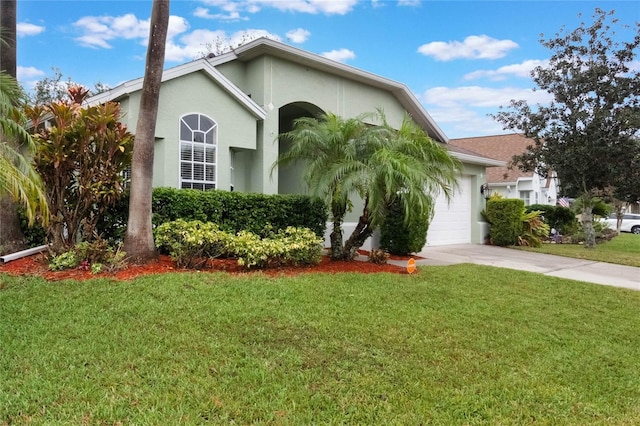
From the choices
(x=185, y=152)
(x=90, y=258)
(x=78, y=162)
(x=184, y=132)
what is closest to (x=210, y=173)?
(x=185, y=152)

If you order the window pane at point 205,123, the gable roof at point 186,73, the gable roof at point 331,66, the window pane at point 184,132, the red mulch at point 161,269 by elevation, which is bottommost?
the red mulch at point 161,269

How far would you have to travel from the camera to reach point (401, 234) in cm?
1172

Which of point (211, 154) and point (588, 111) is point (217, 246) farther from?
point (588, 111)

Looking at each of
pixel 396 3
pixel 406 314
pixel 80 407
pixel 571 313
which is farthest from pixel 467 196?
pixel 80 407

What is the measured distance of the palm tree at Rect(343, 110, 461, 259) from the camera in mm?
7887

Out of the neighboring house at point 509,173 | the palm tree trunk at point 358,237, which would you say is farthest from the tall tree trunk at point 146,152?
the neighboring house at point 509,173

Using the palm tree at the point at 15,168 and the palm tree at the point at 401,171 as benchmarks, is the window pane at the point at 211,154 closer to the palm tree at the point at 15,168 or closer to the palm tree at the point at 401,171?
the palm tree at the point at 15,168

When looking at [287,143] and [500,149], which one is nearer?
[287,143]

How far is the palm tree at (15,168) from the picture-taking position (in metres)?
5.21

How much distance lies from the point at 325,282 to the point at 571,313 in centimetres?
392

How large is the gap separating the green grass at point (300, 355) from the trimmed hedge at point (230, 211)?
2195 mm

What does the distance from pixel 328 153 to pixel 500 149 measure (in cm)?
2315

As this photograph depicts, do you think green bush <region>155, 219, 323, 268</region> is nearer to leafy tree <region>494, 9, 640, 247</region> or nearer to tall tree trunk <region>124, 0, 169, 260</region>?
tall tree trunk <region>124, 0, 169, 260</region>

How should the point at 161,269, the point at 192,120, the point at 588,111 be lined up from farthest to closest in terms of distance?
the point at 588,111 → the point at 192,120 → the point at 161,269
